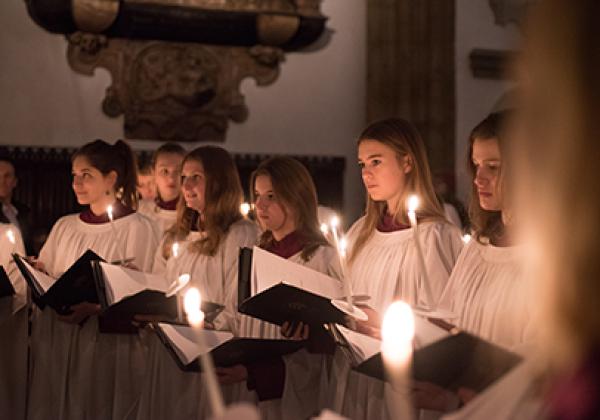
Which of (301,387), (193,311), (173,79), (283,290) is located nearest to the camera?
(193,311)

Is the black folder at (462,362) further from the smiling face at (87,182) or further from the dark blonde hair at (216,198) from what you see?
the smiling face at (87,182)

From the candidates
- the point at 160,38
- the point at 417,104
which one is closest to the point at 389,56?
the point at 417,104

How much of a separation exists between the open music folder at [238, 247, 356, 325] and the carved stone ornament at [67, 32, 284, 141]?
18.7ft

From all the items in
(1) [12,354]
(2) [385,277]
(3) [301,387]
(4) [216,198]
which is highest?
(4) [216,198]

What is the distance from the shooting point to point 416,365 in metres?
2.01

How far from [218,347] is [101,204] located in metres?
2.10

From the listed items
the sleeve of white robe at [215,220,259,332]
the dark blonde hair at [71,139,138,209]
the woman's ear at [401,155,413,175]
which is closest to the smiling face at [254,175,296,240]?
the sleeve of white robe at [215,220,259,332]

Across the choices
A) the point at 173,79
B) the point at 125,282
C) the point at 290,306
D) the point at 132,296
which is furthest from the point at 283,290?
the point at 173,79

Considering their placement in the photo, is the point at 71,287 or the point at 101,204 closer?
the point at 71,287

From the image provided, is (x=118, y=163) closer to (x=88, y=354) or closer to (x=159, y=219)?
(x=159, y=219)

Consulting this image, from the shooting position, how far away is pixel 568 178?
101cm

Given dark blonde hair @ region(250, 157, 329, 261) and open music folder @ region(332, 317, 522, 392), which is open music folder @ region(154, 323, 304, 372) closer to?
dark blonde hair @ region(250, 157, 329, 261)

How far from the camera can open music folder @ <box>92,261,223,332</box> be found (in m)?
3.72

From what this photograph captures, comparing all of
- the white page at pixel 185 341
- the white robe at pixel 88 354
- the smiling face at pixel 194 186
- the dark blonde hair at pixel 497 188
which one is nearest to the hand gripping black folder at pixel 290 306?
the white page at pixel 185 341
